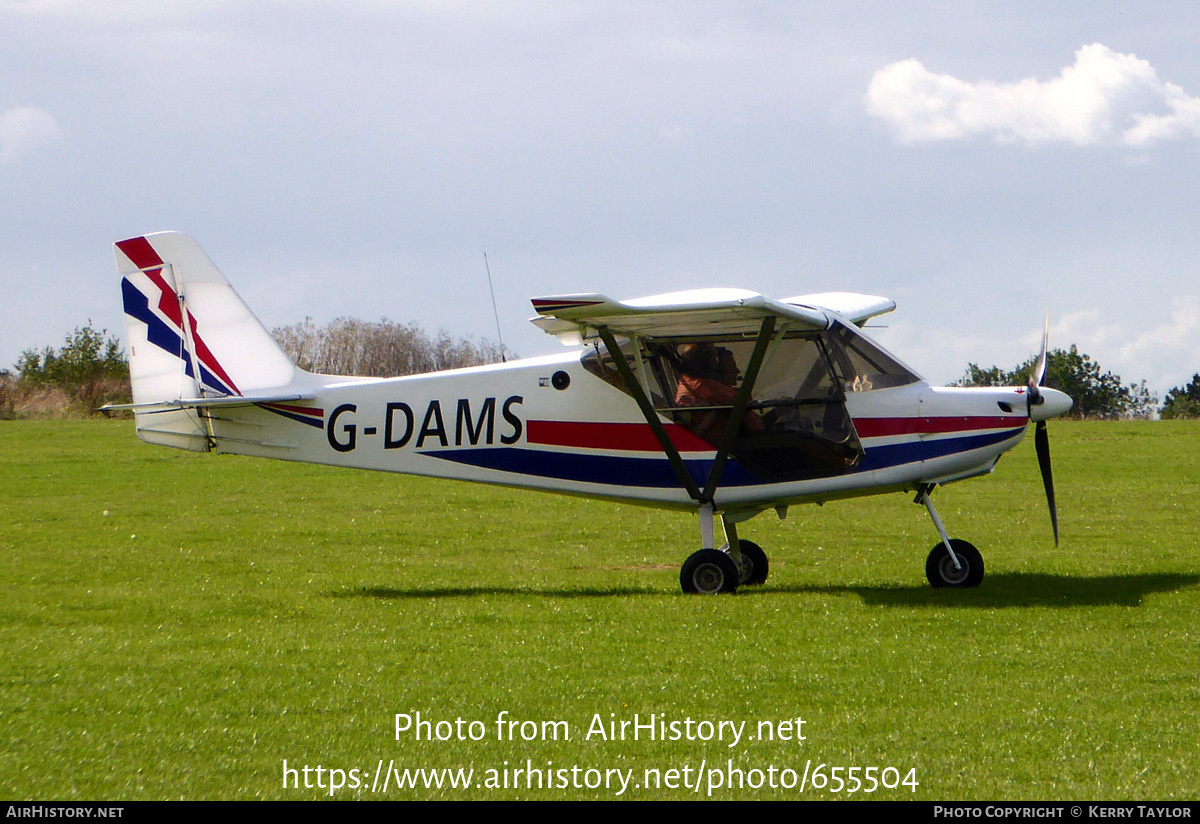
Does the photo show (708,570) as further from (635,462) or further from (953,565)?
(953,565)

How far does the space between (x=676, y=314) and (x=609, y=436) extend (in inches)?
76.3

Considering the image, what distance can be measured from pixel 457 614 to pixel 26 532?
34.5ft

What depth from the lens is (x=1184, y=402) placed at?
7012cm

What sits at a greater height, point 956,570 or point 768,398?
point 768,398

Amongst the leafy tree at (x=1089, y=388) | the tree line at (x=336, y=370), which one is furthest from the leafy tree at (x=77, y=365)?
the leafy tree at (x=1089, y=388)

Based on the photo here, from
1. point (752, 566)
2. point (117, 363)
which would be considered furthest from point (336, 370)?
point (752, 566)

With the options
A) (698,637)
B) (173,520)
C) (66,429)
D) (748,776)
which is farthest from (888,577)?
(66,429)

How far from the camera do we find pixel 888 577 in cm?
1340

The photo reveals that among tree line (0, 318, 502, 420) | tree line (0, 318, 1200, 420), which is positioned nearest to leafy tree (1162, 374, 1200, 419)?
tree line (0, 318, 1200, 420)

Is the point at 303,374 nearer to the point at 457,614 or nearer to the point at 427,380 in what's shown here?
the point at 427,380

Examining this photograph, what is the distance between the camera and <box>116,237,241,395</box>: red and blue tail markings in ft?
43.5

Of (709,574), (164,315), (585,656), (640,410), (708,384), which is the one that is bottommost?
(585,656)

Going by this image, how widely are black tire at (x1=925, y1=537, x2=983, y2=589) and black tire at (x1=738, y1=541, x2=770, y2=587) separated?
1819 millimetres

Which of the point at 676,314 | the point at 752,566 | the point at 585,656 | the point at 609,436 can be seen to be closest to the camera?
the point at 585,656
